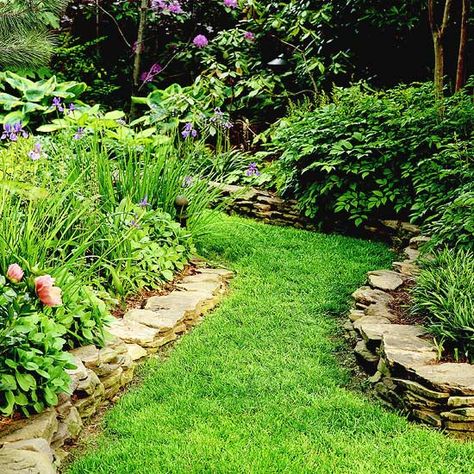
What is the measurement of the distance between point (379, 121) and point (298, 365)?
3233 millimetres

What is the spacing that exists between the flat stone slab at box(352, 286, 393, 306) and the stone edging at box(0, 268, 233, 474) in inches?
34.7

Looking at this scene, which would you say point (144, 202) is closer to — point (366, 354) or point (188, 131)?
point (188, 131)

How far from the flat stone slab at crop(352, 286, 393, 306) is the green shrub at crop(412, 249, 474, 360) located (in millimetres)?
223

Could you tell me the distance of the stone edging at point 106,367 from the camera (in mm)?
2279

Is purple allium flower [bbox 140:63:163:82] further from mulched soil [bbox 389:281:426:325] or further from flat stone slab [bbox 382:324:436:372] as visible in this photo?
flat stone slab [bbox 382:324:436:372]

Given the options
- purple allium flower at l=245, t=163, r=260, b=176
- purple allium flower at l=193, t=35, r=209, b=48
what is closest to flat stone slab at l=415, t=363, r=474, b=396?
A: purple allium flower at l=245, t=163, r=260, b=176

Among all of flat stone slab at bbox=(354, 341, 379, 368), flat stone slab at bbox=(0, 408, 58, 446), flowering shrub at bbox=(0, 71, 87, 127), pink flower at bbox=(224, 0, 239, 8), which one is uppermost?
pink flower at bbox=(224, 0, 239, 8)

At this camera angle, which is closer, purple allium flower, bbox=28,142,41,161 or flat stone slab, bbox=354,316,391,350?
flat stone slab, bbox=354,316,391,350

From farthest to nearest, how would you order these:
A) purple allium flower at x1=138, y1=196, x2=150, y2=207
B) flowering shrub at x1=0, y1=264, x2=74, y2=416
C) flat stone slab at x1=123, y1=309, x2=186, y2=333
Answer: purple allium flower at x1=138, y1=196, x2=150, y2=207 < flat stone slab at x1=123, y1=309, x2=186, y2=333 < flowering shrub at x1=0, y1=264, x2=74, y2=416

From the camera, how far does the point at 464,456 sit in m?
2.55

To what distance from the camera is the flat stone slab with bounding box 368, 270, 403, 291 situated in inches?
162

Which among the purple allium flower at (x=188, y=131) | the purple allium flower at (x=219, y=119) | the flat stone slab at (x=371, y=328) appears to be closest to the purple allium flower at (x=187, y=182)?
the purple allium flower at (x=188, y=131)

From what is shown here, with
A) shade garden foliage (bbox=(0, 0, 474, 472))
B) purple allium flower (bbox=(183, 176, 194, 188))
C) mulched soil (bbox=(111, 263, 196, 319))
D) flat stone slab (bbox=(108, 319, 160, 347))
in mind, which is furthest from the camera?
purple allium flower (bbox=(183, 176, 194, 188))

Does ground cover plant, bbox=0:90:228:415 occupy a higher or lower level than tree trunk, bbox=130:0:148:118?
lower
